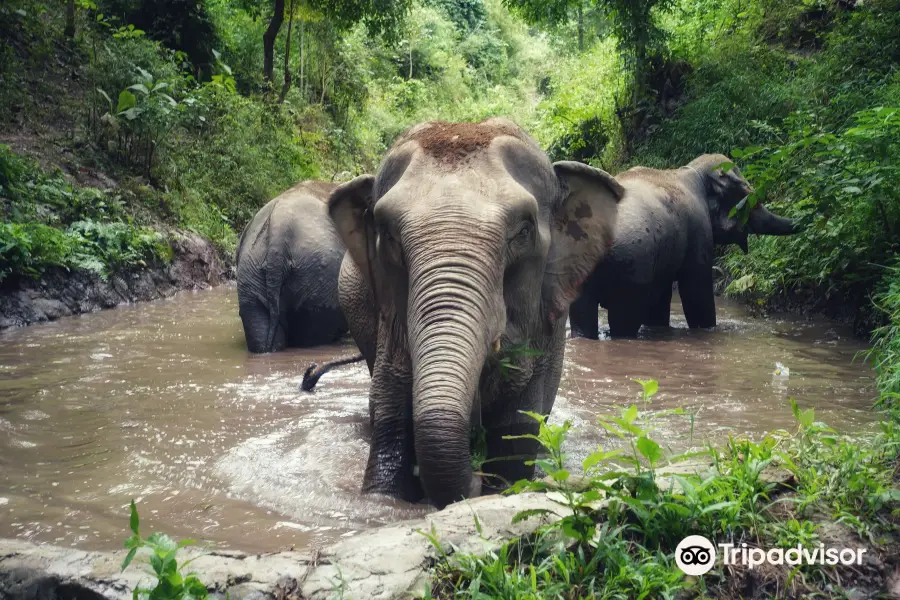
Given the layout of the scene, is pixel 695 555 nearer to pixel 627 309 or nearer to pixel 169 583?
pixel 169 583

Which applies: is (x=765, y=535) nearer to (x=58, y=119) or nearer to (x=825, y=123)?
(x=825, y=123)

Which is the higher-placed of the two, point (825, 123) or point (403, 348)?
Answer: point (825, 123)

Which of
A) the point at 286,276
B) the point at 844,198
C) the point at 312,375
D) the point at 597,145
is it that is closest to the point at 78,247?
the point at 286,276

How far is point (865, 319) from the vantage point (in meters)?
8.52

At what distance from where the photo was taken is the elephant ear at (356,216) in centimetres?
Result: 443

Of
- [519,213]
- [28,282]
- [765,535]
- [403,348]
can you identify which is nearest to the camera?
[765,535]

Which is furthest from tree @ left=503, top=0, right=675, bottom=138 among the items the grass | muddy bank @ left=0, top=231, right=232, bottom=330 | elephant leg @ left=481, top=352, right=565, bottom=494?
the grass

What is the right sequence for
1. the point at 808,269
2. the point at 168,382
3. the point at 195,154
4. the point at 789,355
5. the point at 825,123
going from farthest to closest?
the point at 195,154 < the point at 825,123 < the point at 808,269 < the point at 789,355 < the point at 168,382

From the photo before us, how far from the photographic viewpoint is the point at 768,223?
10.6 m

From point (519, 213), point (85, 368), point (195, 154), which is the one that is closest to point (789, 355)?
point (519, 213)

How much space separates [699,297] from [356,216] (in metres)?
7.07

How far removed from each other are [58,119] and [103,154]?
959mm

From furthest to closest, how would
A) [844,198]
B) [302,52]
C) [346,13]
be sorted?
[302,52]
[346,13]
[844,198]

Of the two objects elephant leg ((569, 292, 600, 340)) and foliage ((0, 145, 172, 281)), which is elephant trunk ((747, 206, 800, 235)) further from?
foliage ((0, 145, 172, 281))
